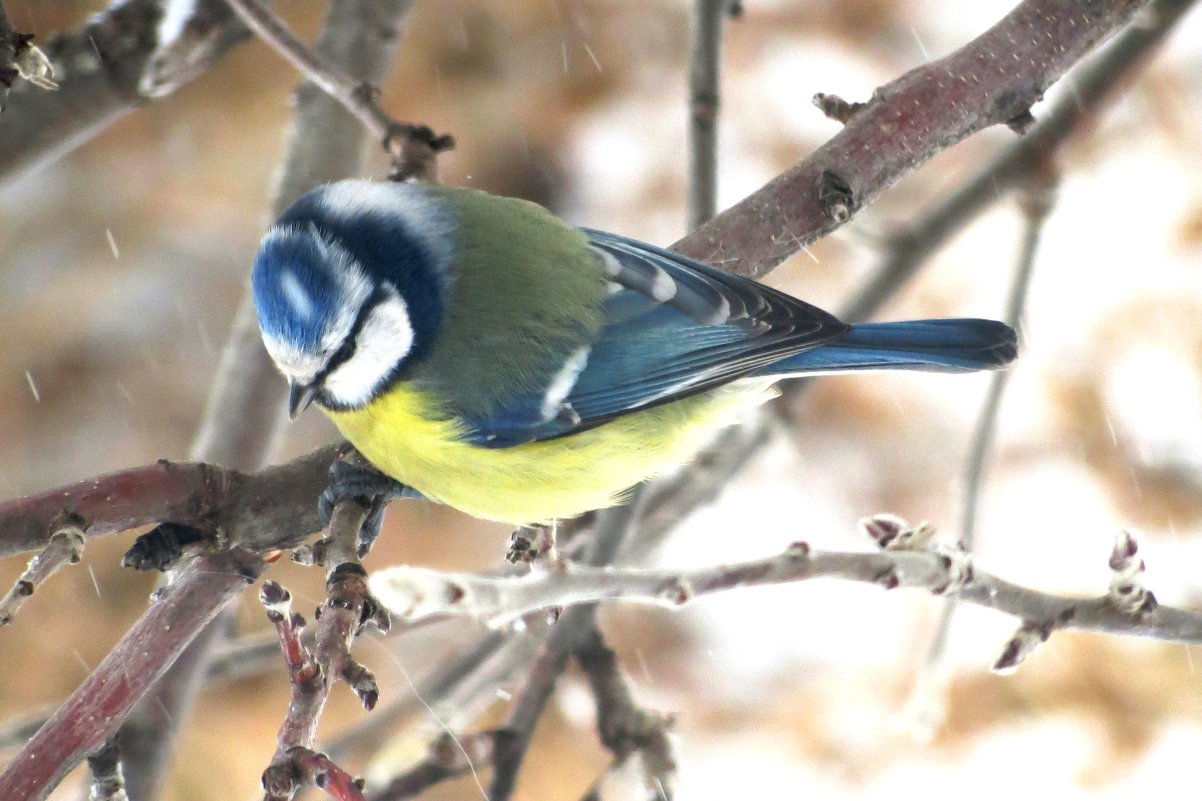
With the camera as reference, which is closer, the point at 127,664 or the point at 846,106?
the point at 127,664

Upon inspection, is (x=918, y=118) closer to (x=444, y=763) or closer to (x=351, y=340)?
(x=351, y=340)

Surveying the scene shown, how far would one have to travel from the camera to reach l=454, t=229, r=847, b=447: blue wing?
176 centimetres

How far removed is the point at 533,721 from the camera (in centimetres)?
181

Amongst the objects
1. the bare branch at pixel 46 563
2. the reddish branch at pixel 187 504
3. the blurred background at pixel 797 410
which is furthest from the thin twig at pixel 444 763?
the blurred background at pixel 797 410

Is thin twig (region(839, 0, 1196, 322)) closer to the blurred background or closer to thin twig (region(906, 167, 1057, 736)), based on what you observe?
thin twig (region(906, 167, 1057, 736))

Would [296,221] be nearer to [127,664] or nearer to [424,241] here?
[424,241]

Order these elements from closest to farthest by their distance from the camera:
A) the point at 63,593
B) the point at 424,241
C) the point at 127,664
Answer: the point at 127,664 < the point at 424,241 < the point at 63,593

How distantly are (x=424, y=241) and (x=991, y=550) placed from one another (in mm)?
2014

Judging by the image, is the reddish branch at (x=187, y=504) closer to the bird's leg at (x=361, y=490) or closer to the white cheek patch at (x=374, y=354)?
the bird's leg at (x=361, y=490)

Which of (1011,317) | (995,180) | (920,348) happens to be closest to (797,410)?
(1011,317)

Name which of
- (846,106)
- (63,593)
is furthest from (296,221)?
(63,593)

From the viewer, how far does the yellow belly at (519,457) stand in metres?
1.70

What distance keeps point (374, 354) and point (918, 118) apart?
0.88 metres

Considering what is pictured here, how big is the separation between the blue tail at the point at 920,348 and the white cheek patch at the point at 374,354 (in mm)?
632
